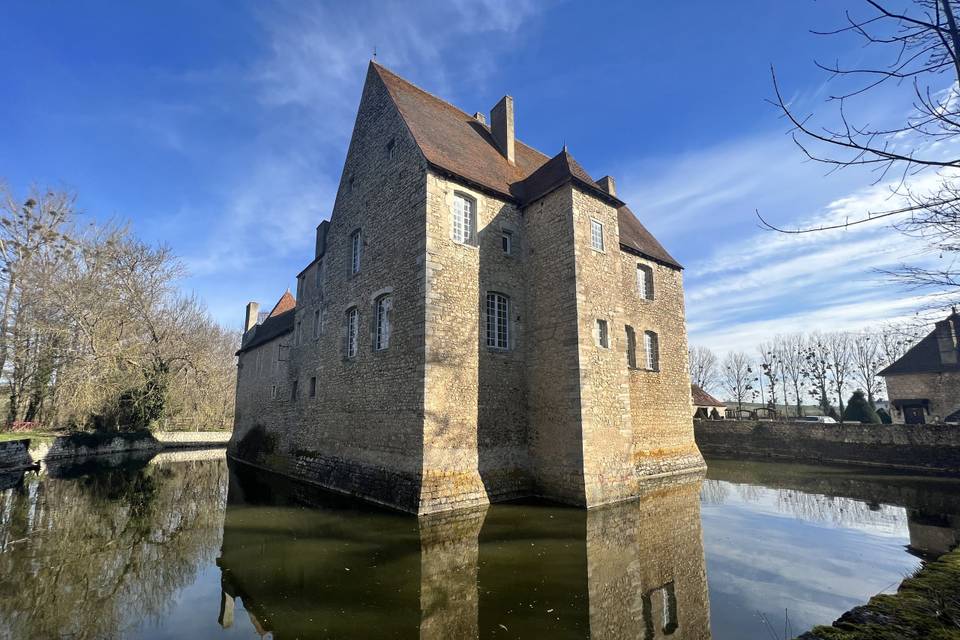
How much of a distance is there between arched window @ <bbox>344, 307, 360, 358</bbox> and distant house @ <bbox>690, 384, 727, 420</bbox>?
18663mm

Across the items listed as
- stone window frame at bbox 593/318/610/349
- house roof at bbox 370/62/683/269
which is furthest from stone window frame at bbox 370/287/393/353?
stone window frame at bbox 593/318/610/349

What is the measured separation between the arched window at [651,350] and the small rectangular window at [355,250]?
1015cm

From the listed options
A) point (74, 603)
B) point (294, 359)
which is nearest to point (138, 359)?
point (294, 359)

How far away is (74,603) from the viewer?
5125 millimetres

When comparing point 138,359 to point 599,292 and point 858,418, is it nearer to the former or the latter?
point 599,292

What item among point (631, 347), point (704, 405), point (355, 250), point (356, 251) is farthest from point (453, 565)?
point (704, 405)

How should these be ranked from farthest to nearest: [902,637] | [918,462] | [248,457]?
1. [248,457]
2. [918,462]
3. [902,637]

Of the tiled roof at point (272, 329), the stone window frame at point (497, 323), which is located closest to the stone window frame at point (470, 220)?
the stone window frame at point (497, 323)

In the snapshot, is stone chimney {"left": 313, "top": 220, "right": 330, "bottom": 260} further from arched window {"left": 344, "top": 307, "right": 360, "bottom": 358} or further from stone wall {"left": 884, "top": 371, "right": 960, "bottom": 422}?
stone wall {"left": 884, "top": 371, "right": 960, "bottom": 422}

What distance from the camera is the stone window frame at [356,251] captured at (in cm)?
1374

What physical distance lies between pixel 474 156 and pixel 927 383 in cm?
2628

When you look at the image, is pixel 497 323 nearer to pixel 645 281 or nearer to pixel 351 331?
pixel 351 331

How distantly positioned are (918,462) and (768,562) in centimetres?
1579

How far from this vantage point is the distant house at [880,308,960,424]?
21.6 meters
